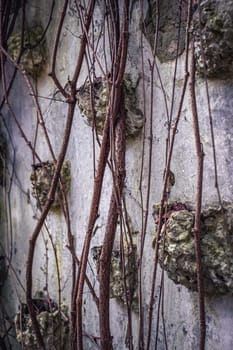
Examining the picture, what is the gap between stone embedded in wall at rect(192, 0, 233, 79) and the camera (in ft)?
3.59

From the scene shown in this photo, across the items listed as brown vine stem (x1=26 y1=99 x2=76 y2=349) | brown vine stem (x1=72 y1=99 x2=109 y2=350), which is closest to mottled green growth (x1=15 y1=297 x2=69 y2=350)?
brown vine stem (x1=26 y1=99 x2=76 y2=349)

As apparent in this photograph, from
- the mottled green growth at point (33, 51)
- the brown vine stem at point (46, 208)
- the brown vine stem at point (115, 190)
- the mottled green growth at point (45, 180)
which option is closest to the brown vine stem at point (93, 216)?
the brown vine stem at point (115, 190)

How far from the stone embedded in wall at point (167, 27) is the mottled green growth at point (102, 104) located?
146 millimetres

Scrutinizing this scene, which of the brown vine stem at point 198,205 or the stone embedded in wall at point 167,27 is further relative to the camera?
the stone embedded in wall at point 167,27

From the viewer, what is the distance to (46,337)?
160cm

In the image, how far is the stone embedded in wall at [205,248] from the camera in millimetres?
1106

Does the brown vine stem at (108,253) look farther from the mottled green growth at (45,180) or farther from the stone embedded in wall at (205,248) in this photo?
the mottled green growth at (45,180)

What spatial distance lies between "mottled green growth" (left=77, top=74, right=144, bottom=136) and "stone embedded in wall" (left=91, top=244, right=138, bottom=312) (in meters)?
0.41

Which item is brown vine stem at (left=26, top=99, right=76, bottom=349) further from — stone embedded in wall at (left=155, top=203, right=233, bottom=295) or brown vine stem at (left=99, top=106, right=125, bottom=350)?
stone embedded in wall at (left=155, top=203, right=233, bottom=295)

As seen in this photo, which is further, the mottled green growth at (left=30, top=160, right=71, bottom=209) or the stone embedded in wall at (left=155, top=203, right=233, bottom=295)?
the mottled green growth at (left=30, top=160, right=71, bottom=209)

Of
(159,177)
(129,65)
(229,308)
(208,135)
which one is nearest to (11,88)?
(129,65)

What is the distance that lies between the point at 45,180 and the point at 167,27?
2.48 feet

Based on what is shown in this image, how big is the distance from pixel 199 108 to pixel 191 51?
16 cm

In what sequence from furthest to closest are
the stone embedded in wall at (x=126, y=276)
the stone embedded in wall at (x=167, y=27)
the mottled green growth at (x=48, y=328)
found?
the mottled green growth at (x=48, y=328), the stone embedded in wall at (x=126, y=276), the stone embedded in wall at (x=167, y=27)
